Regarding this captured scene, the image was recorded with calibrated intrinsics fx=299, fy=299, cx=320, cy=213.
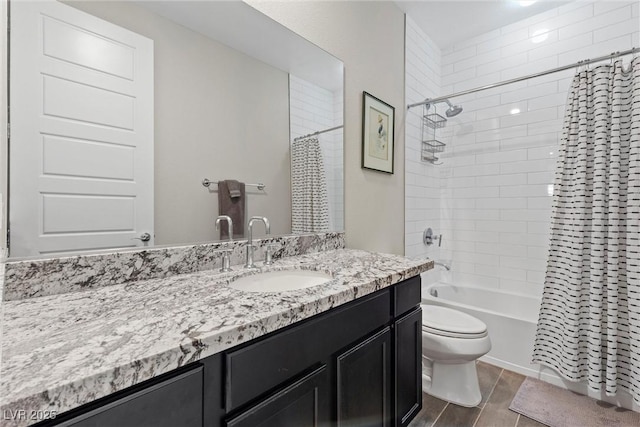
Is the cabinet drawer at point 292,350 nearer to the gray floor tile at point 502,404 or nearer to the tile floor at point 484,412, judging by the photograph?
the tile floor at point 484,412

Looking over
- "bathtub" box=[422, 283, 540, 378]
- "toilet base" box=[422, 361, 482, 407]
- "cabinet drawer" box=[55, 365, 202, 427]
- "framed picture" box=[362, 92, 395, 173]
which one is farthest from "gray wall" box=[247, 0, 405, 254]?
"cabinet drawer" box=[55, 365, 202, 427]

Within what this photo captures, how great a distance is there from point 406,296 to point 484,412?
96cm

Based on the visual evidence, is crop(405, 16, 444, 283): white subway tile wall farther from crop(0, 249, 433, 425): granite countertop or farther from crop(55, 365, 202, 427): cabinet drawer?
crop(55, 365, 202, 427): cabinet drawer

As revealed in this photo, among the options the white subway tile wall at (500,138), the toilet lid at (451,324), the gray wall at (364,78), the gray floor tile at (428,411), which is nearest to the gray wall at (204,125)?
the gray wall at (364,78)

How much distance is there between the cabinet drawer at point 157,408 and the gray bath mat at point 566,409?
1858mm

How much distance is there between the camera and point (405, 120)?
240cm

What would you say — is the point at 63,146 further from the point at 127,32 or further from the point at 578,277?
the point at 578,277

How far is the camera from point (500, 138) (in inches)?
102

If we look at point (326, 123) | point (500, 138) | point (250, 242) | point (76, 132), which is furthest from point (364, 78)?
point (76, 132)

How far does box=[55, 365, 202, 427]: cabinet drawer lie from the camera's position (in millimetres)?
467

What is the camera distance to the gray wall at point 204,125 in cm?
106

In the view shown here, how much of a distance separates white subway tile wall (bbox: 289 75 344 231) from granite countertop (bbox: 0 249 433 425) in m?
0.77

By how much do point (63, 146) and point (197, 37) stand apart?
0.64m

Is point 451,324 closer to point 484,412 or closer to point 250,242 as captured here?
point 484,412
